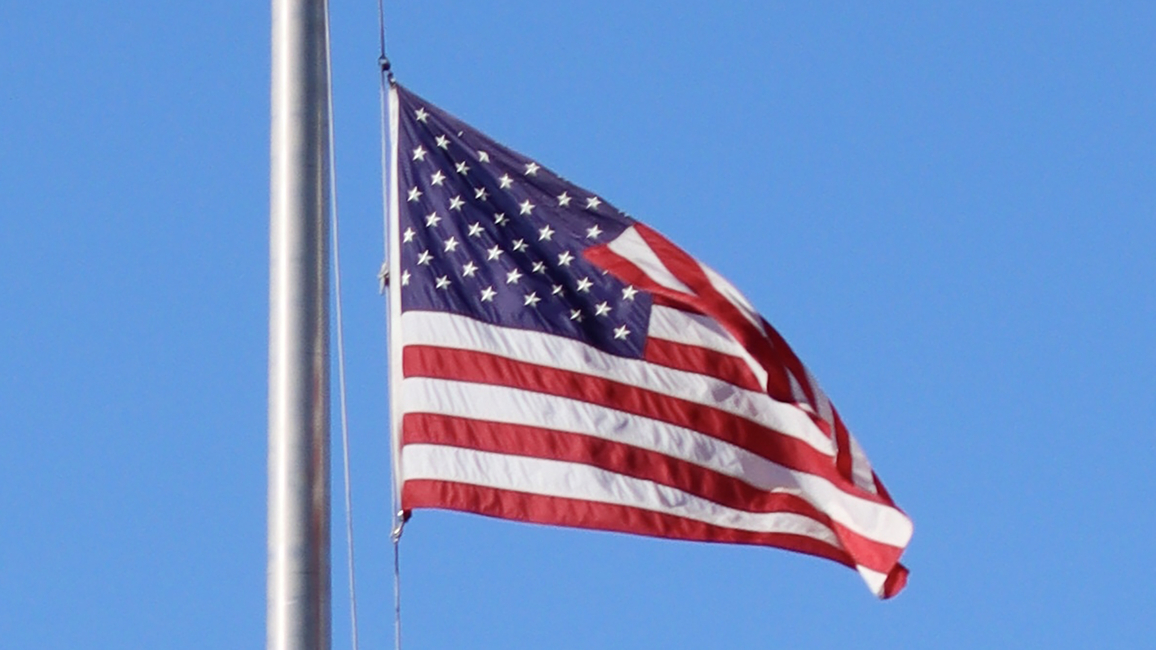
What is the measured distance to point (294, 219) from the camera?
12195 mm

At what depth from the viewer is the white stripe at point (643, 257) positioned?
15453mm

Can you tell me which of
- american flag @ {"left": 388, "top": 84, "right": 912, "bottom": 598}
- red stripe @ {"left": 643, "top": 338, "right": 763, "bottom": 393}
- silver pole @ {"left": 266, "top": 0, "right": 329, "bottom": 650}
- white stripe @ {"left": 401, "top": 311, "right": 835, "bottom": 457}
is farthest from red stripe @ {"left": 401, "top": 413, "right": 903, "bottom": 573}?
silver pole @ {"left": 266, "top": 0, "right": 329, "bottom": 650}

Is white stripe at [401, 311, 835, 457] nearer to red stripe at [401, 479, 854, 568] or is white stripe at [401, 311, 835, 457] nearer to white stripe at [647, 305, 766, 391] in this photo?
white stripe at [647, 305, 766, 391]

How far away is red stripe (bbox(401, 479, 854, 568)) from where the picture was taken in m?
13.9

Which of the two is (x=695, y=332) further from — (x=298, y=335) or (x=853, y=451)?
(x=298, y=335)

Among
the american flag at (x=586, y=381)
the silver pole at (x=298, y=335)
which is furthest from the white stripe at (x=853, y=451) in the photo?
the silver pole at (x=298, y=335)

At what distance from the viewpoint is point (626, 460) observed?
14.5m

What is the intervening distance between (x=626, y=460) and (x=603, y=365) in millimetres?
736

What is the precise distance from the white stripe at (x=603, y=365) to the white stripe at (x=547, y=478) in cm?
76

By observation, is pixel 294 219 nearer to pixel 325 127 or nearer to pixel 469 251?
pixel 325 127

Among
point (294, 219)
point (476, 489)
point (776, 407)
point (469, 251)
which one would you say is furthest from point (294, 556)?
point (776, 407)

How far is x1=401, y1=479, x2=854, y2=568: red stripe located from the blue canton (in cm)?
122

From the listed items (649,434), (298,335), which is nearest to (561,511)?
(649,434)

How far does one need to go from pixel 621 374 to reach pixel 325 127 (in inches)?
132
